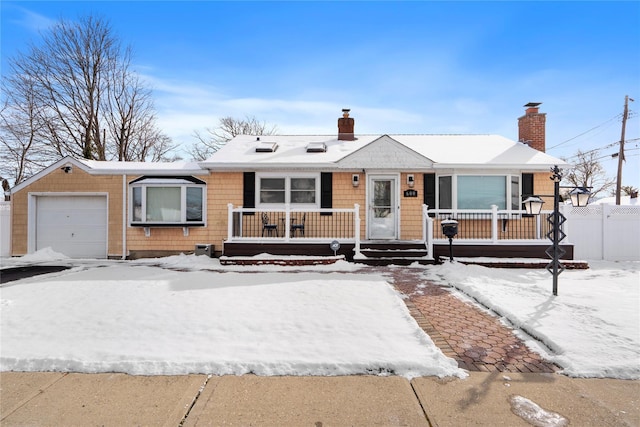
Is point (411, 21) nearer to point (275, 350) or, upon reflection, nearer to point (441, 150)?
point (441, 150)

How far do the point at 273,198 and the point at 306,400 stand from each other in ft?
27.3

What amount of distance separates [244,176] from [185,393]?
27.2 feet

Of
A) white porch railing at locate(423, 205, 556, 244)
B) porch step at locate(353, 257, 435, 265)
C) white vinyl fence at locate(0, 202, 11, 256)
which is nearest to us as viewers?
porch step at locate(353, 257, 435, 265)

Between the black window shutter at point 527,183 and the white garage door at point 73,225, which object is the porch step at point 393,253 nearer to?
the black window shutter at point 527,183

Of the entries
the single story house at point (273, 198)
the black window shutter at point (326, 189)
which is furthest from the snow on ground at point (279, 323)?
the black window shutter at point (326, 189)

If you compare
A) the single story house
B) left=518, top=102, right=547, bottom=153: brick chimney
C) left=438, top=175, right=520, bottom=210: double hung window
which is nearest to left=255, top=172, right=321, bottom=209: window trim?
the single story house

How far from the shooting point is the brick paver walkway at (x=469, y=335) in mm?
3314

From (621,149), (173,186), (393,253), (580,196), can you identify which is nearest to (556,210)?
(580,196)

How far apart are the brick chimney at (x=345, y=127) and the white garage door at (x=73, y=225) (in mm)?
8543

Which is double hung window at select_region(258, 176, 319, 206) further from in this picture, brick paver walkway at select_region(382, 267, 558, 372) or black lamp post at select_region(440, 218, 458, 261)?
brick paver walkway at select_region(382, 267, 558, 372)

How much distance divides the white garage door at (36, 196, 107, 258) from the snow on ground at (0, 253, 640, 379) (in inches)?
154

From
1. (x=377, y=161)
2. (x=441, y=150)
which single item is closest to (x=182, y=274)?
(x=377, y=161)

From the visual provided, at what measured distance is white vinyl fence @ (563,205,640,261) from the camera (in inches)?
411

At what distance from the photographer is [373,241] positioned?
977cm
